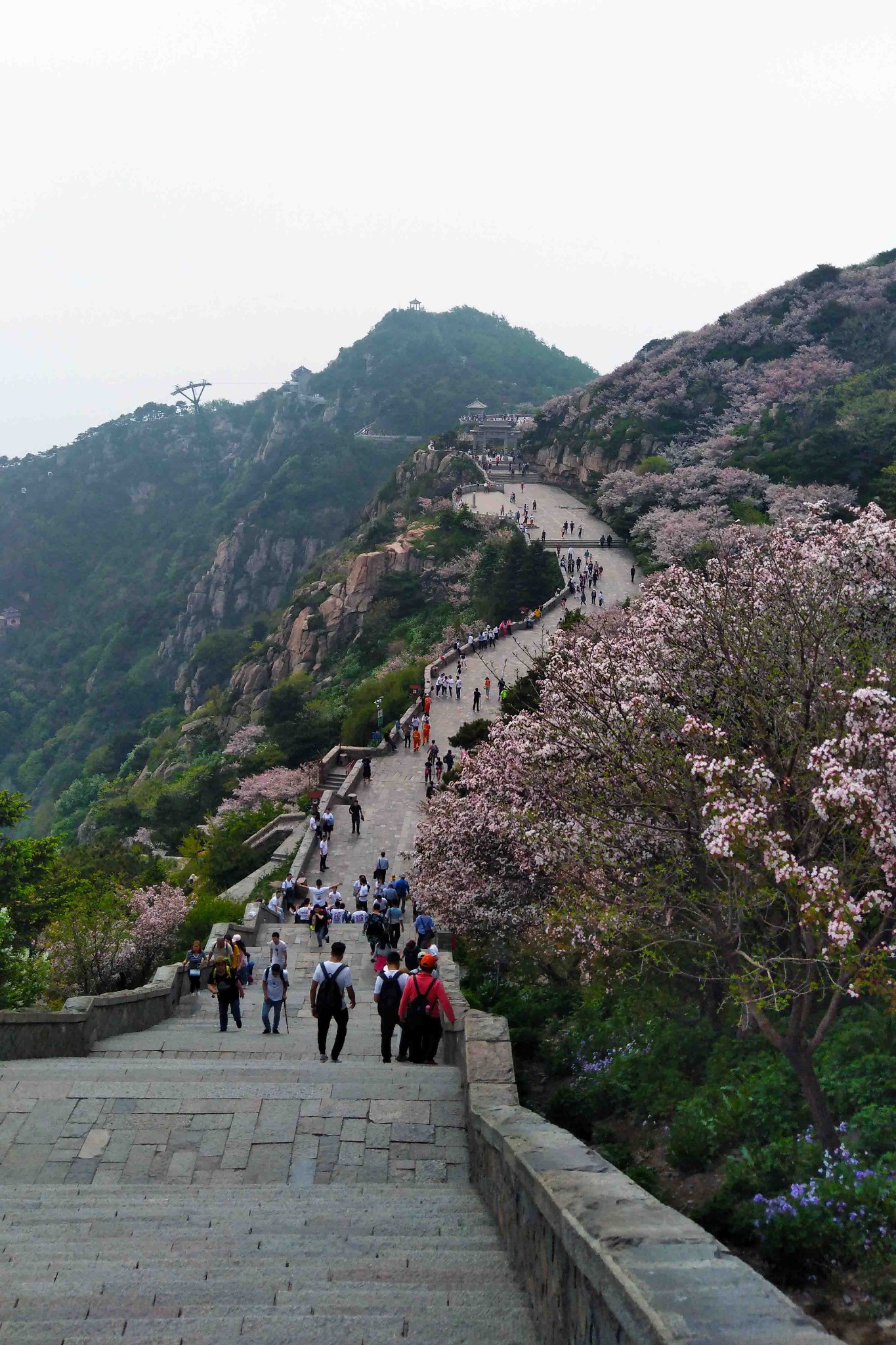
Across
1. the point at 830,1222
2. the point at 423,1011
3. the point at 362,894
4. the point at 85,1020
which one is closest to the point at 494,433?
the point at 362,894

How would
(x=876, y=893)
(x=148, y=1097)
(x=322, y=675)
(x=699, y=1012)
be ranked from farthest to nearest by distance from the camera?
(x=322, y=675) → (x=699, y=1012) → (x=148, y=1097) → (x=876, y=893)

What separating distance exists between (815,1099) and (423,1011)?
3.07 metres

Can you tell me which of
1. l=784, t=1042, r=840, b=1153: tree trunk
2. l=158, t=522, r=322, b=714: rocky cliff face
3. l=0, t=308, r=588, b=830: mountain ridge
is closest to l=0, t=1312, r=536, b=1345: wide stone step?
l=784, t=1042, r=840, b=1153: tree trunk

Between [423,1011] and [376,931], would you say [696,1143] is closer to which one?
[423,1011]

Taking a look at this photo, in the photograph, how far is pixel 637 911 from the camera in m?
8.10

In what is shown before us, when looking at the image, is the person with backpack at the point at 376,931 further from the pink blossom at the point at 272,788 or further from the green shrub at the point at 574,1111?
the pink blossom at the point at 272,788

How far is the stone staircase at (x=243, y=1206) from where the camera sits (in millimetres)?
3445

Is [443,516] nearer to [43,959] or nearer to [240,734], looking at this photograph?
[240,734]

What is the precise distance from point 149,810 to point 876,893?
133 feet

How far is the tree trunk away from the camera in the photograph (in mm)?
6266

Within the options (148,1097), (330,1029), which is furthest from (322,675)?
(148,1097)

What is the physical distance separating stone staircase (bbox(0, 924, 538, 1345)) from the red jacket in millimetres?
476

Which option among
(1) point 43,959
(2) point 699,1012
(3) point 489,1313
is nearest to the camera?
(3) point 489,1313

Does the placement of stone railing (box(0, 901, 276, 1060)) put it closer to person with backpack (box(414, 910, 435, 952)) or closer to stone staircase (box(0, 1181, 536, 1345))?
person with backpack (box(414, 910, 435, 952))
